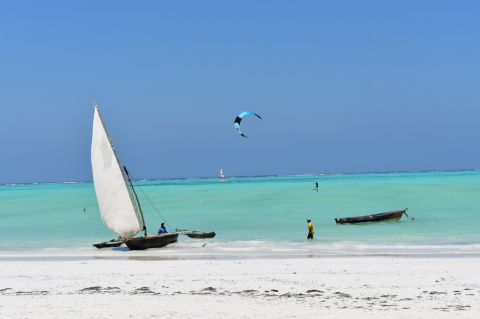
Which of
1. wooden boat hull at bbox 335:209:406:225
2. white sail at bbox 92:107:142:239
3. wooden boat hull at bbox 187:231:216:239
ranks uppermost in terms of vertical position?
white sail at bbox 92:107:142:239

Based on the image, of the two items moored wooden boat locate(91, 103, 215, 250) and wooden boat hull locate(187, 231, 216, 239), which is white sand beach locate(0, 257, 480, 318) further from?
wooden boat hull locate(187, 231, 216, 239)

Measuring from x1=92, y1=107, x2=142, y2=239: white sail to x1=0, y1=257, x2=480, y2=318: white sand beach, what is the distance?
5.12m

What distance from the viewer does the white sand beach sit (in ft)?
33.9

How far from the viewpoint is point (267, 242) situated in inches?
1100

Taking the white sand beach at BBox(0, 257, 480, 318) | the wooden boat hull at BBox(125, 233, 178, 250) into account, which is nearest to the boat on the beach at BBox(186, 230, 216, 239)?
the wooden boat hull at BBox(125, 233, 178, 250)

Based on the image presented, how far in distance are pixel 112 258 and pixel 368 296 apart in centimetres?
1443

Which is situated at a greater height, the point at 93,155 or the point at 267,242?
the point at 93,155

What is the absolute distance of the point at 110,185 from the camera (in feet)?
79.4

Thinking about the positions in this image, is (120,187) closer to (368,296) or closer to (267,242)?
(267,242)

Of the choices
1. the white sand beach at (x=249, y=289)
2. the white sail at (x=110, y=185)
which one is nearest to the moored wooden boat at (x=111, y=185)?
the white sail at (x=110, y=185)

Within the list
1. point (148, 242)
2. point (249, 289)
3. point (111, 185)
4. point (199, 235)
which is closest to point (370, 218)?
point (199, 235)

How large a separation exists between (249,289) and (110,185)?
1360 cm

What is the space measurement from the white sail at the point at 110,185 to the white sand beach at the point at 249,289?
512cm

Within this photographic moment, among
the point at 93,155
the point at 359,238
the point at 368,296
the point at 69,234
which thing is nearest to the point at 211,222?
the point at 69,234
